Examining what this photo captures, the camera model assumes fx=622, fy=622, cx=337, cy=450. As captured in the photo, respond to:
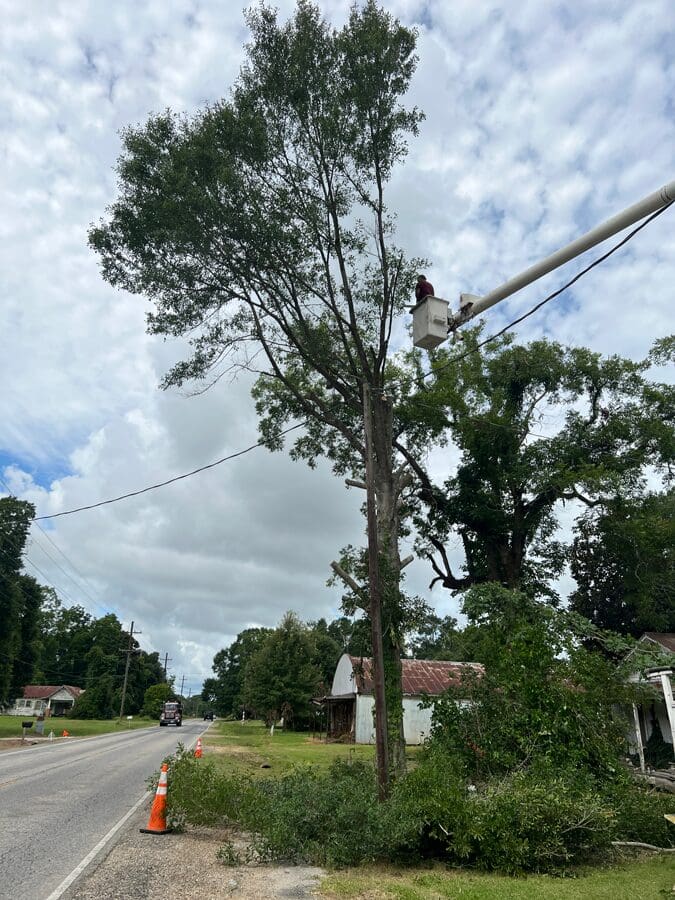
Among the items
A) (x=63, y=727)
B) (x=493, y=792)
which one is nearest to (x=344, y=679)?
(x=63, y=727)

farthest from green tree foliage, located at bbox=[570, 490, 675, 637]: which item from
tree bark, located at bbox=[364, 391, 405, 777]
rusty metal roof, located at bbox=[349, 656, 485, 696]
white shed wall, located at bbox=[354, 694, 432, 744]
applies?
white shed wall, located at bbox=[354, 694, 432, 744]

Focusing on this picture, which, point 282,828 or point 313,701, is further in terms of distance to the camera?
point 313,701

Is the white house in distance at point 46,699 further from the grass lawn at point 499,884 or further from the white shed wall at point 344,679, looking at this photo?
the grass lawn at point 499,884

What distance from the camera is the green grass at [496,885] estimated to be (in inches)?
251

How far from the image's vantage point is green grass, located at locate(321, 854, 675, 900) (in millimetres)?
6383

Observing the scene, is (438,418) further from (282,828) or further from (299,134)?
(282,828)

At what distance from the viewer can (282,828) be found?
→ 25.8 ft

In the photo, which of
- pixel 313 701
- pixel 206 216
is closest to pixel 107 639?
pixel 313 701

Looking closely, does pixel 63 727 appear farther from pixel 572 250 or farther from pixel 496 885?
pixel 572 250

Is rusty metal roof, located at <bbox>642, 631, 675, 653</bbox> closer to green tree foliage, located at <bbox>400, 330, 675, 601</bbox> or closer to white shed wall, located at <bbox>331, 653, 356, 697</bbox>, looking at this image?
green tree foliage, located at <bbox>400, 330, 675, 601</bbox>

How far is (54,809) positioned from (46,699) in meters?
90.5

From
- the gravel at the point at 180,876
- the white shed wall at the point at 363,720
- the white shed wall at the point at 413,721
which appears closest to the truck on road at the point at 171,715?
the white shed wall at the point at 363,720

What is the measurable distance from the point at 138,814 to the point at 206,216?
12.9 meters

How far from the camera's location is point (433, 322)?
7.07m
